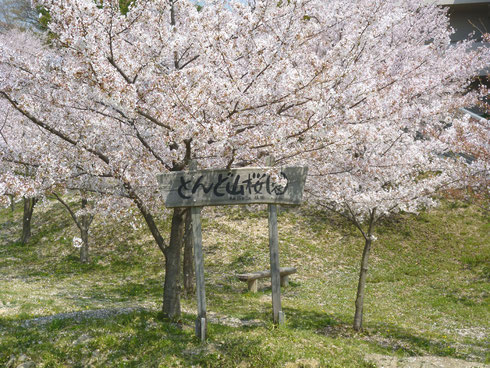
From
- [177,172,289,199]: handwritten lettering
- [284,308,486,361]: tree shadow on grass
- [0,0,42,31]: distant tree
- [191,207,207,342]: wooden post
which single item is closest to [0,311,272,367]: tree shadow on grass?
[191,207,207,342]: wooden post

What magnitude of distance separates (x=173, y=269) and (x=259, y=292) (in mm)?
6652

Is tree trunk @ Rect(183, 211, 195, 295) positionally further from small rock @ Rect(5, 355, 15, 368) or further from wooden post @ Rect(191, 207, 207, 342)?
small rock @ Rect(5, 355, 15, 368)

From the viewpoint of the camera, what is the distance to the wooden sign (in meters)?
8.84

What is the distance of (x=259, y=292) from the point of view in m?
15.7

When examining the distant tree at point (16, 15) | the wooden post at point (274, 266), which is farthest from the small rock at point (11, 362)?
the distant tree at point (16, 15)

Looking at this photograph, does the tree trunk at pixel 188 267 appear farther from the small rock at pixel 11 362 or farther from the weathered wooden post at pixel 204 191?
the small rock at pixel 11 362

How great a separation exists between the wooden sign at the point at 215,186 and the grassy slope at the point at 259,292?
113 inches

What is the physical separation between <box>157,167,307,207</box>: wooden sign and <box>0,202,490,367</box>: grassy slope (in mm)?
2865

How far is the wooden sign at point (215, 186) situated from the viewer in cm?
884

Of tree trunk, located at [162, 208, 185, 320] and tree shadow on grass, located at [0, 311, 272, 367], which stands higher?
tree trunk, located at [162, 208, 185, 320]

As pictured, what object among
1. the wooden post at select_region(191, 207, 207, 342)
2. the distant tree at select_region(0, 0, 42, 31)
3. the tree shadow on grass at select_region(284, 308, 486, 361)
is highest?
the distant tree at select_region(0, 0, 42, 31)

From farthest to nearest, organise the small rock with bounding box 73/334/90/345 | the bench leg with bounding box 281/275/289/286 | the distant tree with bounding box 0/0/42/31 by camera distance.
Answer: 1. the distant tree with bounding box 0/0/42/31
2. the bench leg with bounding box 281/275/289/286
3. the small rock with bounding box 73/334/90/345

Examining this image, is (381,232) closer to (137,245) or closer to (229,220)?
(229,220)

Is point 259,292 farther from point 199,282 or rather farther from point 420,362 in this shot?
point 420,362
